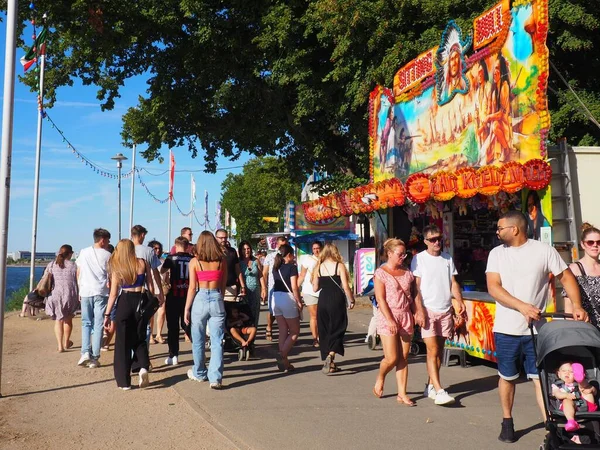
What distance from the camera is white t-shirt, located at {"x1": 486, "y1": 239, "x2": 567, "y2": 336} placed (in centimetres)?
533

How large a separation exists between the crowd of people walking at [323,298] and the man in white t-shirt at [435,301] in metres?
0.01

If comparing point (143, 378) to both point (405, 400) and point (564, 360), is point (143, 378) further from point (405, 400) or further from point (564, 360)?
point (564, 360)

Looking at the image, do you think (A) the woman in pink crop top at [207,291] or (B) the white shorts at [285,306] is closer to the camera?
(A) the woman in pink crop top at [207,291]

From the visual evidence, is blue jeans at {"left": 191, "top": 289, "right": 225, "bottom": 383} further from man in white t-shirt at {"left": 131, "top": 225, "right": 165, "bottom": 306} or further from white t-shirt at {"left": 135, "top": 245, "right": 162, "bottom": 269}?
white t-shirt at {"left": 135, "top": 245, "right": 162, "bottom": 269}

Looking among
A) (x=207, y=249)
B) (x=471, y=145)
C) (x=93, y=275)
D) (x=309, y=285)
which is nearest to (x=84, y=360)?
(x=93, y=275)

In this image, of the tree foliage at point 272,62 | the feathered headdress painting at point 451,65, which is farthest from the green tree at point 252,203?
the feathered headdress painting at point 451,65

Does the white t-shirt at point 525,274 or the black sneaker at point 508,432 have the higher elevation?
the white t-shirt at point 525,274

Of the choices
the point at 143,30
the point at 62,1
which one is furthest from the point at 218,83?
the point at 62,1

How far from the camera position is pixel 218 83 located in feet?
75.3

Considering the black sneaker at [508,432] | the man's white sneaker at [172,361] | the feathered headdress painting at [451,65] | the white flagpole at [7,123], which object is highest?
the feathered headdress painting at [451,65]

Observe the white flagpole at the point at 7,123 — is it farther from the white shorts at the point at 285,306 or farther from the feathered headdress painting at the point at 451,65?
the feathered headdress painting at the point at 451,65

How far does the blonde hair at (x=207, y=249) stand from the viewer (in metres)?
7.95

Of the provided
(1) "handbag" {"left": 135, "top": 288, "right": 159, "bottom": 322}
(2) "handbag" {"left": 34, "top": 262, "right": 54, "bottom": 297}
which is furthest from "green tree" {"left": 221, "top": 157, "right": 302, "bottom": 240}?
(1) "handbag" {"left": 135, "top": 288, "right": 159, "bottom": 322}

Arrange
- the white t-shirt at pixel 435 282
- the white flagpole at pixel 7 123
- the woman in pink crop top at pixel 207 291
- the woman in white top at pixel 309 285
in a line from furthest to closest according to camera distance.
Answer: the woman in white top at pixel 309 285 < the woman in pink crop top at pixel 207 291 < the white flagpole at pixel 7 123 < the white t-shirt at pixel 435 282
